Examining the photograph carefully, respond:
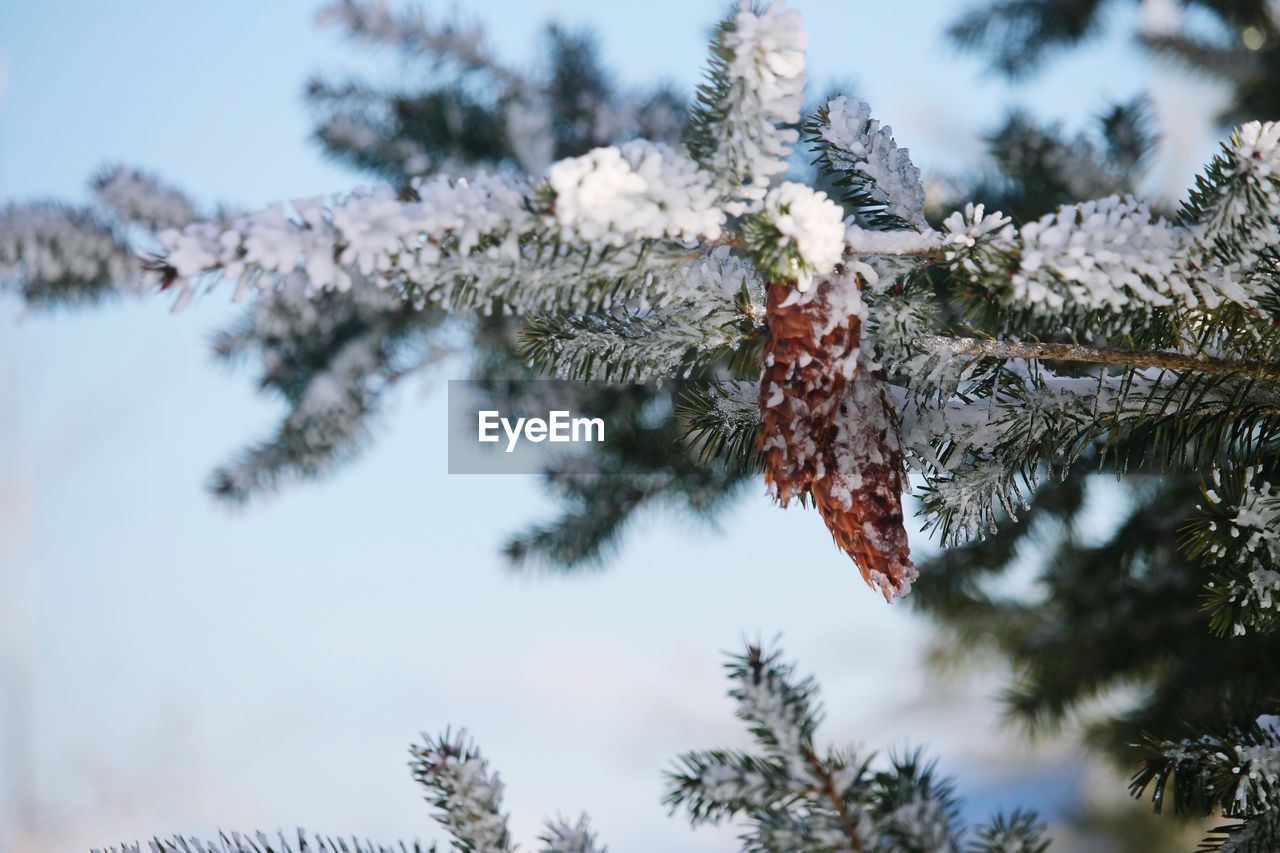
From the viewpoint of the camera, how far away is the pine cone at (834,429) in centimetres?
58

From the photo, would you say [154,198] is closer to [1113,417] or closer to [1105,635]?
[1113,417]

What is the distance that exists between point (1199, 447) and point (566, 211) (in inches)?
20.1

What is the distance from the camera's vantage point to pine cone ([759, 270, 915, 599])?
1.91 feet

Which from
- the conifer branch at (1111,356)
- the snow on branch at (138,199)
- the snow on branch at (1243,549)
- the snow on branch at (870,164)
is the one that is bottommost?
the snow on branch at (1243,549)

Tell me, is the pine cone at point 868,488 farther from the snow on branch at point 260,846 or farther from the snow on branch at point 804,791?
the snow on branch at point 260,846

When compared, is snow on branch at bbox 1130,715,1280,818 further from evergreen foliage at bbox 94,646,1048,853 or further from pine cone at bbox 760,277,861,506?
pine cone at bbox 760,277,861,506

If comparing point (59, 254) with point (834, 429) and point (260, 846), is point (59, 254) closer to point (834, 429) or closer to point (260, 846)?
point (260, 846)

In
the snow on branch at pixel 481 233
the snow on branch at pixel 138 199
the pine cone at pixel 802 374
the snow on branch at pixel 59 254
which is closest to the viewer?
the snow on branch at pixel 481 233

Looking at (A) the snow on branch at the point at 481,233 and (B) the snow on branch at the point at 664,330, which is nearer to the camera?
(A) the snow on branch at the point at 481,233

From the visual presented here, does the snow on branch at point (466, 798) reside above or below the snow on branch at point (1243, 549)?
below

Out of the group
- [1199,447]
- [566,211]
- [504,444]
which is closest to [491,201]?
[566,211]

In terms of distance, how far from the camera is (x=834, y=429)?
1.97 ft

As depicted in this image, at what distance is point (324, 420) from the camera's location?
1857 millimetres

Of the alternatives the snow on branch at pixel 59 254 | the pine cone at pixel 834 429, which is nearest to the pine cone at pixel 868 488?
the pine cone at pixel 834 429
